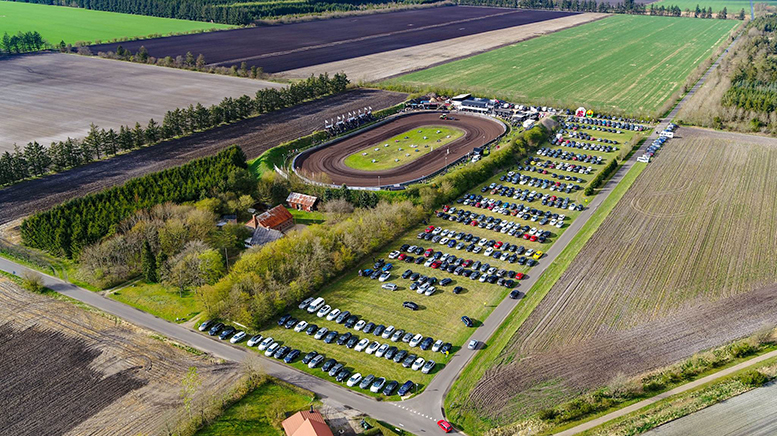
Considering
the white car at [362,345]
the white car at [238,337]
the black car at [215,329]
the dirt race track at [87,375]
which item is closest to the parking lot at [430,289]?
the white car at [362,345]

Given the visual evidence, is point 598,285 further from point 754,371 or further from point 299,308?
point 299,308

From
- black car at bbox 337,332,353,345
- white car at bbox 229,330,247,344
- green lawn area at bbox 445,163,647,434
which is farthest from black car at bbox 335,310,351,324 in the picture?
green lawn area at bbox 445,163,647,434

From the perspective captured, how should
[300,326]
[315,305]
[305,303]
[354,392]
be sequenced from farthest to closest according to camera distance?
[305,303], [315,305], [300,326], [354,392]

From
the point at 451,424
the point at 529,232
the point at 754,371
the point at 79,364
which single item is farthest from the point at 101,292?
the point at 754,371

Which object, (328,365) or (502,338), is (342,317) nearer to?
(328,365)

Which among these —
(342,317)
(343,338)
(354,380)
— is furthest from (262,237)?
(354,380)
